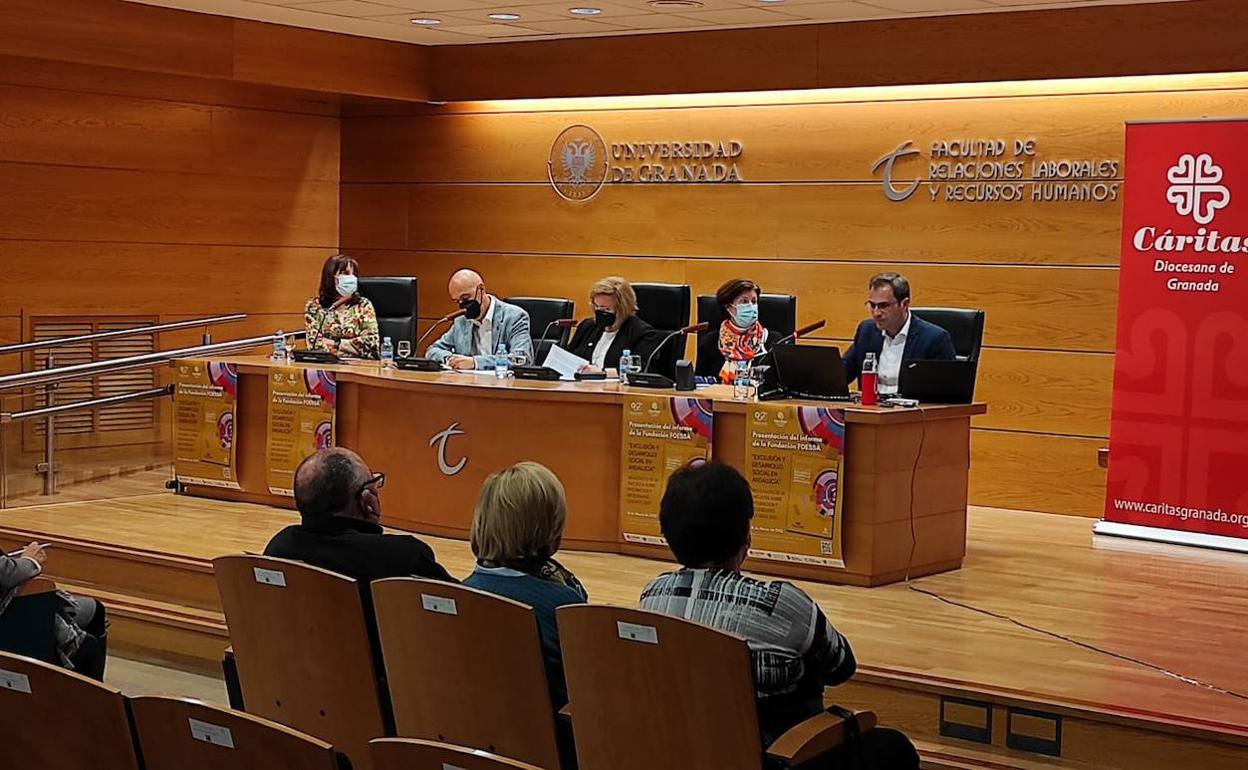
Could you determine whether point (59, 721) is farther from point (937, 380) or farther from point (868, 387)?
point (937, 380)

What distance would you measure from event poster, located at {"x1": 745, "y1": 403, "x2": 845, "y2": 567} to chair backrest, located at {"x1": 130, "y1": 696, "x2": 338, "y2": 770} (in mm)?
3722

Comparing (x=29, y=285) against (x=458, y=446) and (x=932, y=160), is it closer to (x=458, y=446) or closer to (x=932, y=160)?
(x=458, y=446)

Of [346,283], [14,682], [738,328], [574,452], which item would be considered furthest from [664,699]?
[346,283]

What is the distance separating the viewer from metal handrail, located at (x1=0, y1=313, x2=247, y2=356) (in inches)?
342

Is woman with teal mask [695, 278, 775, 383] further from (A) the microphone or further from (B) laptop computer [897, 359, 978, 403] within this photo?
(B) laptop computer [897, 359, 978, 403]

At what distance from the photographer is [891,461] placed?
19.8ft

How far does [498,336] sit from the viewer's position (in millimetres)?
8023

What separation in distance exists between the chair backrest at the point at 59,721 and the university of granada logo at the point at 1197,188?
18.2ft

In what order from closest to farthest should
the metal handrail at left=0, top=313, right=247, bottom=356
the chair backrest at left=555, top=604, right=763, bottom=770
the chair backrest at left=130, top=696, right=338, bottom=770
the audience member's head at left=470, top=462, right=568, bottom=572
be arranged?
the chair backrest at left=130, top=696, right=338, bottom=770, the chair backrest at left=555, top=604, right=763, bottom=770, the audience member's head at left=470, top=462, right=568, bottom=572, the metal handrail at left=0, top=313, right=247, bottom=356

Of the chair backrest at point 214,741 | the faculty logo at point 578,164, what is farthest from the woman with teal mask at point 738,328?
the chair backrest at point 214,741

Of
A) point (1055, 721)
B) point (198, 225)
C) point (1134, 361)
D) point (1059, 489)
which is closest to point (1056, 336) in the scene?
point (1059, 489)

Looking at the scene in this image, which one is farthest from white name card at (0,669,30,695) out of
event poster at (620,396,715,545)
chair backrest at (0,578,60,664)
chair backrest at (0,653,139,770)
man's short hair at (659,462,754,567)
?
event poster at (620,396,715,545)

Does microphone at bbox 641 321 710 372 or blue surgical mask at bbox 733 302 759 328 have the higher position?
blue surgical mask at bbox 733 302 759 328

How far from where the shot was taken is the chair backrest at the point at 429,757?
216 centimetres
